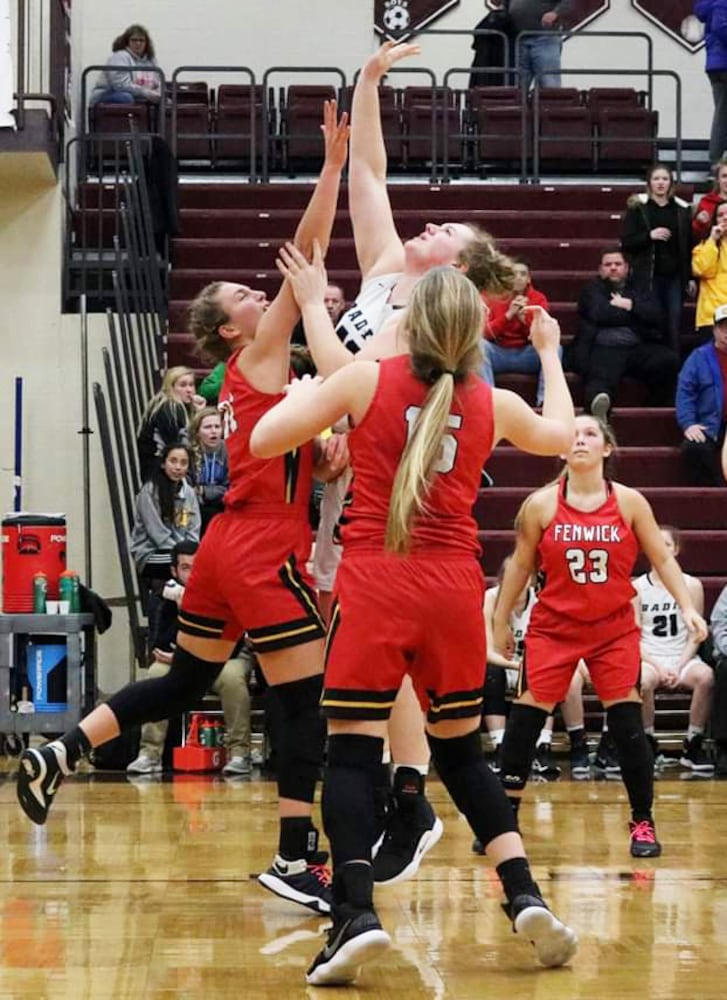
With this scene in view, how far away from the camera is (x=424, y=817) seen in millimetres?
4977

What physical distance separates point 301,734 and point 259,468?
718 mm

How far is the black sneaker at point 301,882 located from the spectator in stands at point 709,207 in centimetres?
776

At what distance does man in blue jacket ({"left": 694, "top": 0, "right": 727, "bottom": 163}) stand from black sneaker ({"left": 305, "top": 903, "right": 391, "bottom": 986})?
33.0ft

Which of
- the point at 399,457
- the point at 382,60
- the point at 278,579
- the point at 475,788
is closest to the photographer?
the point at 399,457

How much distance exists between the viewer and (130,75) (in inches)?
559

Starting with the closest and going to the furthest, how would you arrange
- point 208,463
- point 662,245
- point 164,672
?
point 164,672
point 208,463
point 662,245

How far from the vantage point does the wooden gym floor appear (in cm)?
407

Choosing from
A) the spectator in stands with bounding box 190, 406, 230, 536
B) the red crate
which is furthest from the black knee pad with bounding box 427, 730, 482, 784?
the spectator in stands with bounding box 190, 406, 230, 536

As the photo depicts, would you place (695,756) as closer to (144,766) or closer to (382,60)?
(144,766)

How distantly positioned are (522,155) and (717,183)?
7.13 feet

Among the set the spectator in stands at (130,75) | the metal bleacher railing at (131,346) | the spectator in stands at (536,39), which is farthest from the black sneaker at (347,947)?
the spectator in stands at (536,39)

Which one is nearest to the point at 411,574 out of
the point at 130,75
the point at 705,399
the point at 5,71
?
the point at 705,399

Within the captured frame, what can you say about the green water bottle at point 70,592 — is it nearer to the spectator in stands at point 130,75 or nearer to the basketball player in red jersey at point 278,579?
the basketball player in red jersey at point 278,579

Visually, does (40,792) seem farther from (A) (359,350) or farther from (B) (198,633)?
(A) (359,350)
